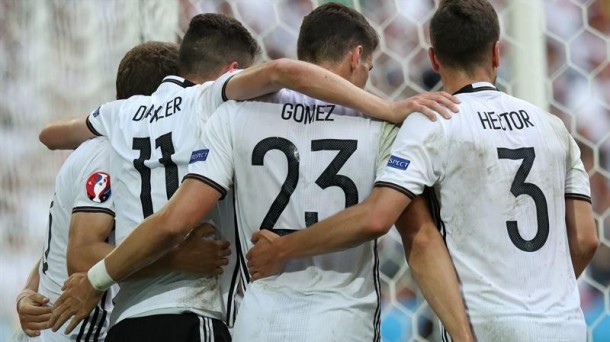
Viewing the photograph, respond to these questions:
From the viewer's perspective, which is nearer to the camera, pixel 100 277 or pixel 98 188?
pixel 100 277

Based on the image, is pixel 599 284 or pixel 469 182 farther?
pixel 599 284

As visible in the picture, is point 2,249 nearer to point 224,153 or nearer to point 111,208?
point 111,208

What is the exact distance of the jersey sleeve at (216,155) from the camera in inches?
87.1

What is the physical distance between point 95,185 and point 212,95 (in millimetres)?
405

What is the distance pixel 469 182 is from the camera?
2.17m

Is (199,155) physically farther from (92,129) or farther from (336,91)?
(92,129)

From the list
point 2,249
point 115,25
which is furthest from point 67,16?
point 2,249

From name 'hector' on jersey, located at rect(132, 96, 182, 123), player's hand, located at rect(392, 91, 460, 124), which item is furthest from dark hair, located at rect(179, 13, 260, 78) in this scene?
player's hand, located at rect(392, 91, 460, 124)

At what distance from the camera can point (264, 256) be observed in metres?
2.18

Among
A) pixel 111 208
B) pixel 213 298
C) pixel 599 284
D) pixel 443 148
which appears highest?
pixel 443 148

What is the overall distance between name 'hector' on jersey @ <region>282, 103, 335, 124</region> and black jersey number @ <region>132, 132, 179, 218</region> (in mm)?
329

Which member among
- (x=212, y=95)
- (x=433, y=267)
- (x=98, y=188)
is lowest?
(x=433, y=267)

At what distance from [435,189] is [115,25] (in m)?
1.76

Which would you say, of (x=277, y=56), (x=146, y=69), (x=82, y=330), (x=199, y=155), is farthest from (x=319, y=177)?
(x=277, y=56)
